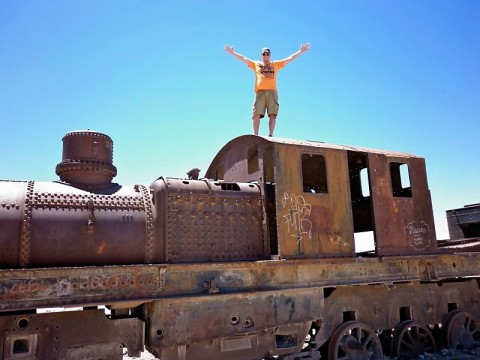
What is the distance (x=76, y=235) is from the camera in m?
4.81

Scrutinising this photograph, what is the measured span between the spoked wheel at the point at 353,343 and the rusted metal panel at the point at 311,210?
1.28 m

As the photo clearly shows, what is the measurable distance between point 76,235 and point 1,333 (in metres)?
1.30

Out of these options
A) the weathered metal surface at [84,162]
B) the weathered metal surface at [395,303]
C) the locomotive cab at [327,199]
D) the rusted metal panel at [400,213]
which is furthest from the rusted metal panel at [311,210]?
the weathered metal surface at [84,162]

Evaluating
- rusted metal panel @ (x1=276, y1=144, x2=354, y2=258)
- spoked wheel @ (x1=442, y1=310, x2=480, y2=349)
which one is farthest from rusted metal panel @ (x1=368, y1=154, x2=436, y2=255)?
spoked wheel @ (x1=442, y1=310, x2=480, y2=349)

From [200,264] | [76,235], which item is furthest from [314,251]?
[76,235]

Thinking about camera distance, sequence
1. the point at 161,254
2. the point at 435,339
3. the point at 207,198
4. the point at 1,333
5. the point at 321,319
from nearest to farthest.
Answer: the point at 1,333
the point at 161,254
the point at 207,198
the point at 321,319
the point at 435,339

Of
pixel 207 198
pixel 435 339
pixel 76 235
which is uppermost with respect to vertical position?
pixel 207 198

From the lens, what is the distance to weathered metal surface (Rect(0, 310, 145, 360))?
174 inches

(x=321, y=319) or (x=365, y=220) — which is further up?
(x=365, y=220)

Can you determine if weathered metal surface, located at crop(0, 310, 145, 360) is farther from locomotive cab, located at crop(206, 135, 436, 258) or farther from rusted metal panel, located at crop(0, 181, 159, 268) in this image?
locomotive cab, located at crop(206, 135, 436, 258)

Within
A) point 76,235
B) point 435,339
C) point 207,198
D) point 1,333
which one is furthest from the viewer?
point 435,339

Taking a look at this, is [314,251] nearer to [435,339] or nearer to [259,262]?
[259,262]

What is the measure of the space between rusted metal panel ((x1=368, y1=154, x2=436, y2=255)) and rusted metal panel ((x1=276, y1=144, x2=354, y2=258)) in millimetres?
671

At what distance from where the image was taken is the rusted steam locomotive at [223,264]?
4.61 m
